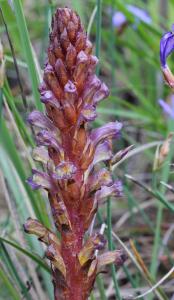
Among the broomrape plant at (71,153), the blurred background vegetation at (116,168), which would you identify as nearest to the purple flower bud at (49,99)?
the broomrape plant at (71,153)

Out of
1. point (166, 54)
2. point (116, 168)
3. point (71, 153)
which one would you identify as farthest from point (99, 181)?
point (116, 168)

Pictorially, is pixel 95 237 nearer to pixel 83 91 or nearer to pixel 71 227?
pixel 71 227

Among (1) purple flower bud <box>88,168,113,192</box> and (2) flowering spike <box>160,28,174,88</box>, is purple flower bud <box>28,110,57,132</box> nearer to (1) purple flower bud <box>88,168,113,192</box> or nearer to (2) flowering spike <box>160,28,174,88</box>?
(1) purple flower bud <box>88,168,113,192</box>

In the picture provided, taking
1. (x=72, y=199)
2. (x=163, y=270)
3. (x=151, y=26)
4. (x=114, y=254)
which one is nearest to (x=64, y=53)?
(x=72, y=199)

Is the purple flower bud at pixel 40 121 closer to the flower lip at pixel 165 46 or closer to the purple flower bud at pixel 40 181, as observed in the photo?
the purple flower bud at pixel 40 181

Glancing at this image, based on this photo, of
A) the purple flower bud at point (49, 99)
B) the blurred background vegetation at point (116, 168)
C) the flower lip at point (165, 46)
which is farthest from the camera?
the blurred background vegetation at point (116, 168)

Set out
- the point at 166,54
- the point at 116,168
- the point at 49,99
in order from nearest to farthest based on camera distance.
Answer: the point at 49,99, the point at 166,54, the point at 116,168

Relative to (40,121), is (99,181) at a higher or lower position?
lower

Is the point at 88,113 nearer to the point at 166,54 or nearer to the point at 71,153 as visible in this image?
the point at 71,153
